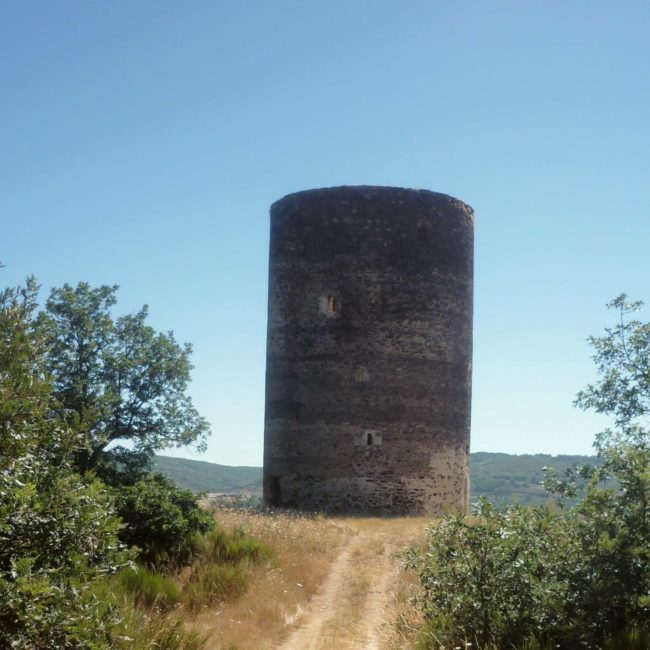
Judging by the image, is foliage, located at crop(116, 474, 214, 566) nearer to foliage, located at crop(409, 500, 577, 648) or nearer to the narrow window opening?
foliage, located at crop(409, 500, 577, 648)

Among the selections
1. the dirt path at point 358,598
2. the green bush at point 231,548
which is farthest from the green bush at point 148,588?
the dirt path at point 358,598

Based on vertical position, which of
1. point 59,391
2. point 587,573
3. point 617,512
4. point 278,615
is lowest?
point 278,615

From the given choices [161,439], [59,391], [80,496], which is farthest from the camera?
[161,439]

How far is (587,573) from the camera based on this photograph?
6992 millimetres

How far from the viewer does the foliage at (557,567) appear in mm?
6762

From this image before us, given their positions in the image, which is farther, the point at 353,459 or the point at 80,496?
the point at 353,459

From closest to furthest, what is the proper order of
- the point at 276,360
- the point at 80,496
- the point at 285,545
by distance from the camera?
the point at 80,496 → the point at 285,545 → the point at 276,360

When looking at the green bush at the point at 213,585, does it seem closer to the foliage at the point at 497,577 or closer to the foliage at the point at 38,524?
the foliage at the point at 497,577

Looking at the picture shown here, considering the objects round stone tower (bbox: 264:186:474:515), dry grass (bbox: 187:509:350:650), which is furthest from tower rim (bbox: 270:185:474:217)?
dry grass (bbox: 187:509:350:650)

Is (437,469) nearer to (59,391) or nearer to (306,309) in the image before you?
(306,309)

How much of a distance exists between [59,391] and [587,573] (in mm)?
10332

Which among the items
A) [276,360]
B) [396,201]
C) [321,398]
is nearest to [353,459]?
[321,398]

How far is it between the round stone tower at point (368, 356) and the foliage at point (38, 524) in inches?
466

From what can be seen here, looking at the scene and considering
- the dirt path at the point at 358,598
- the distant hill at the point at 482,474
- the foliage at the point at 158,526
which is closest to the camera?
the dirt path at the point at 358,598
